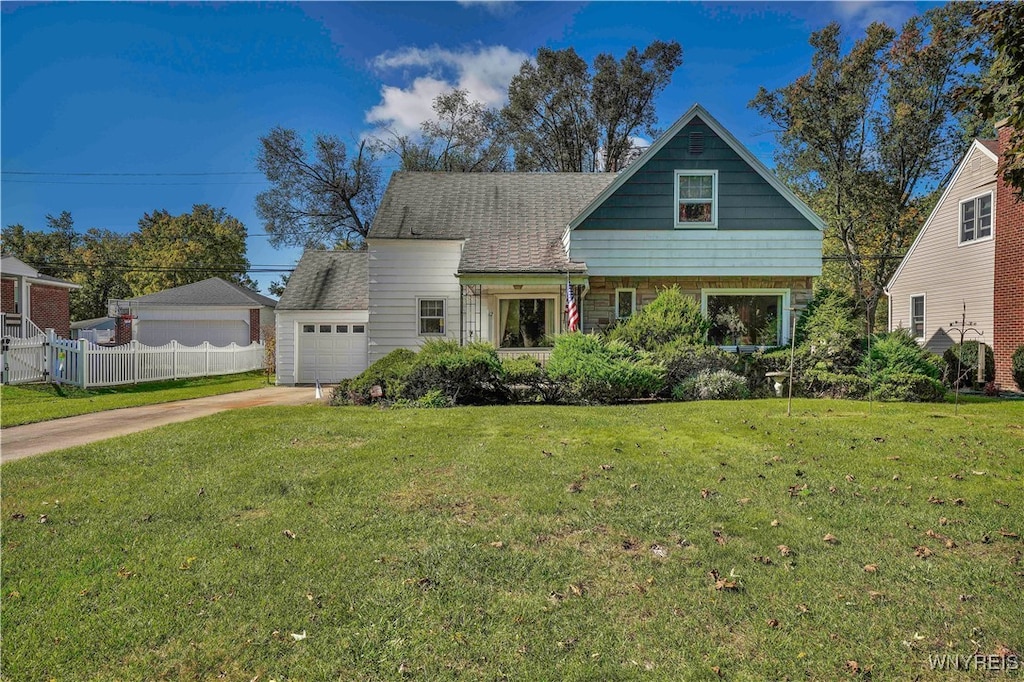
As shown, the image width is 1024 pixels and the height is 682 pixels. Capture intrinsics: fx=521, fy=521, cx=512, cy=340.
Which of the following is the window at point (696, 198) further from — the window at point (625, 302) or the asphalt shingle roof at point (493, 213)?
the asphalt shingle roof at point (493, 213)

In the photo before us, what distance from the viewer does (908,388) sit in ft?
36.2

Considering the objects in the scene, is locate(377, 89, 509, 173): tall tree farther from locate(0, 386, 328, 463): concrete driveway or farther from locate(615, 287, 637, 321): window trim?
locate(0, 386, 328, 463): concrete driveway

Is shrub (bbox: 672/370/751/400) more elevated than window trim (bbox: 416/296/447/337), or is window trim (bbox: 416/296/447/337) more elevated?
window trim (bbox: 416/296/447/337)

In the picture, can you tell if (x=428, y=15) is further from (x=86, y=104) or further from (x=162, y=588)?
(x=162, y=588)

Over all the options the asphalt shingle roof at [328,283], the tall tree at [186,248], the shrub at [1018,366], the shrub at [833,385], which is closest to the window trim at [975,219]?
the shrub at [1018,366]

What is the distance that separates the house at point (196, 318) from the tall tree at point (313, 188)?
438cm

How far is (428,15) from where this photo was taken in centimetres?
1603

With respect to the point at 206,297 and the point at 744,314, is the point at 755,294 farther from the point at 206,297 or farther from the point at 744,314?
the point at 206,297

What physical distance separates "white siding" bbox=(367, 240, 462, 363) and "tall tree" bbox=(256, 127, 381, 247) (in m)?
14.9

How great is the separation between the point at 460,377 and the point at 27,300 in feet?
76.7

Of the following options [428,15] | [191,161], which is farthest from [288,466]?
[191,161]

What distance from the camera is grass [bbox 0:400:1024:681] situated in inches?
115

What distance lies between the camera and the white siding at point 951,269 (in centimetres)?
1692

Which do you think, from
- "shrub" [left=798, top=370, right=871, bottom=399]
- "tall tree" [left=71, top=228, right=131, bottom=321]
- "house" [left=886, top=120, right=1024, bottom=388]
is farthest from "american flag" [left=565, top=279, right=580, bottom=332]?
"tall tree" [left=71, top=228, right=131, bottom=321]
